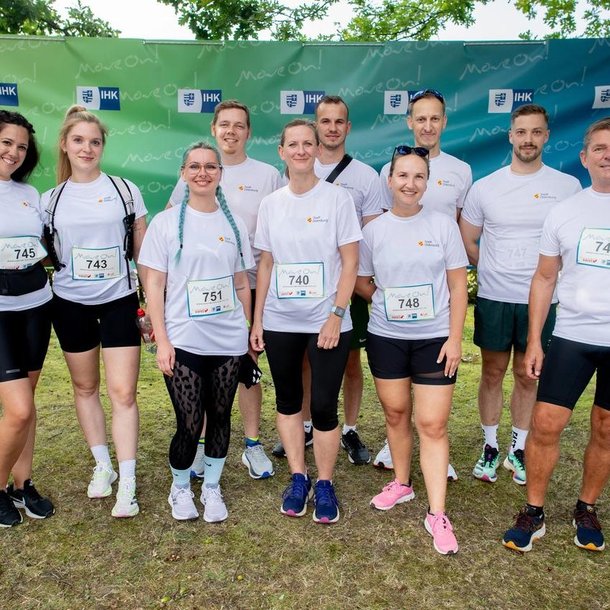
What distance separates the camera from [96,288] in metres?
3.02

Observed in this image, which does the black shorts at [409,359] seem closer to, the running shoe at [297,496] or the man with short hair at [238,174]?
the running shoe at [297,496]

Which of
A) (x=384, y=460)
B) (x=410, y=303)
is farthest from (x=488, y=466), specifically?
(x=410, y=303)

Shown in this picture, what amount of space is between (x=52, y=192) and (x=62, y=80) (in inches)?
112

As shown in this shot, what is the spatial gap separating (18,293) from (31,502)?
1.15 metres

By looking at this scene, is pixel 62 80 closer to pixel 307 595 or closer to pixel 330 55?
pixel 330 55

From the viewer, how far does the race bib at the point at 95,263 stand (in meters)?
2.97

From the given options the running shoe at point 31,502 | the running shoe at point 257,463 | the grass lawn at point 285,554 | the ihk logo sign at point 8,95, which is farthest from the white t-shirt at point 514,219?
the ihk logo sign at point 8,95

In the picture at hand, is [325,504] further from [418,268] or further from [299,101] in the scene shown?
[299,101]

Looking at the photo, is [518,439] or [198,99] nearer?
[518,439]

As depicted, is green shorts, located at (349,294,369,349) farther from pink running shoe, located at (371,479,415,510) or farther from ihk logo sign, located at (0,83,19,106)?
ihk logo sign, located at (0,83,19,106)

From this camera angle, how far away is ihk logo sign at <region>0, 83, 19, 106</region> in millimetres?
5312

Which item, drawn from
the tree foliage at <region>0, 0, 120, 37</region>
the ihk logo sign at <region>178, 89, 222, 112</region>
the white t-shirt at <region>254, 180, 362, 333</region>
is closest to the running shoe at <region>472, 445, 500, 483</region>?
the white t-shirt at <region>254, 180, 362, 333</region>

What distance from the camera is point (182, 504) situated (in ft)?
10.3

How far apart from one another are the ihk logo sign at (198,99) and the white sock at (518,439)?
12.1ft
